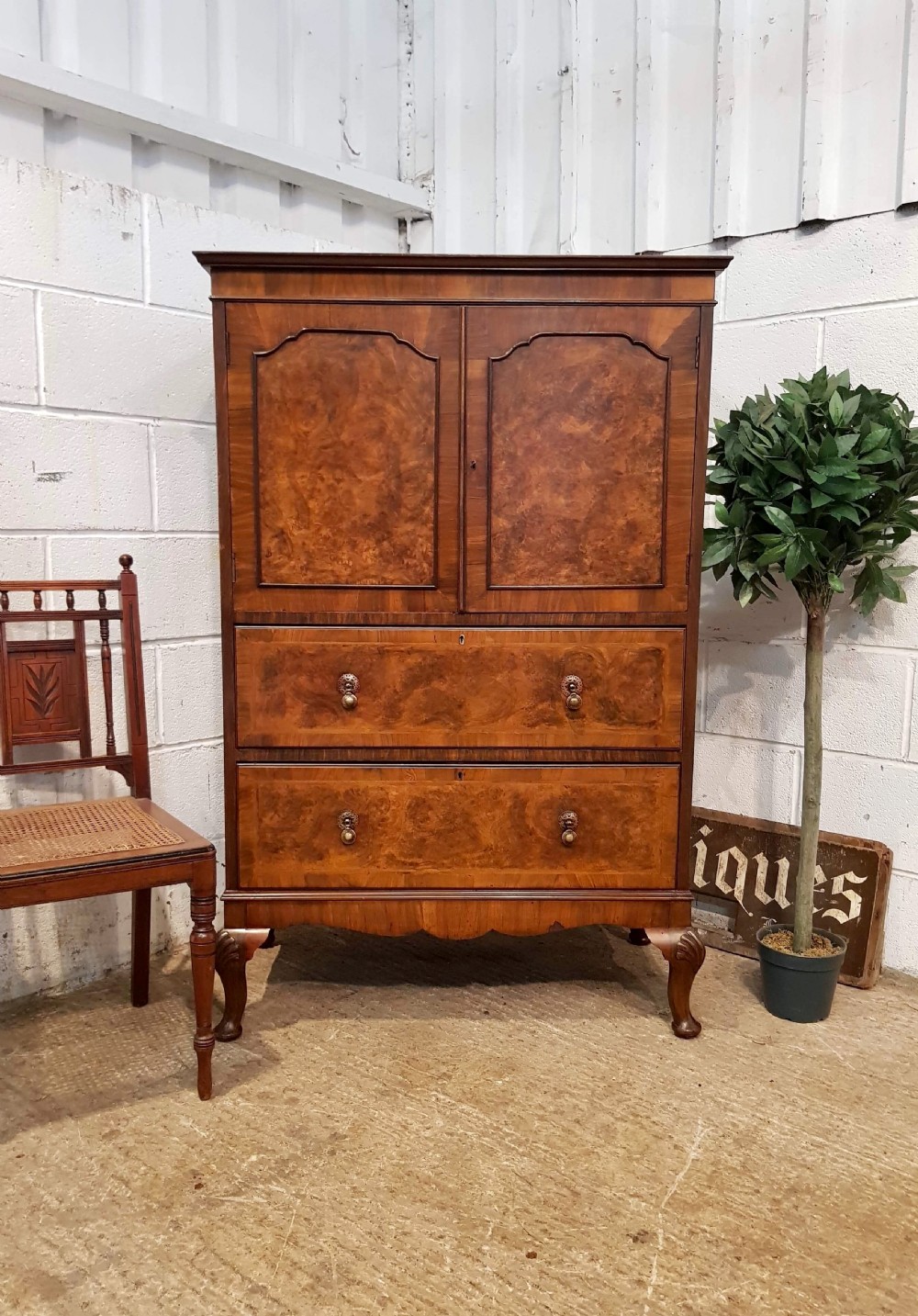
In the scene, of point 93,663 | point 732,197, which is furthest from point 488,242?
point 93,663

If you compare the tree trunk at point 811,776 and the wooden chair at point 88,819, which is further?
the tree trunk at point 811,776

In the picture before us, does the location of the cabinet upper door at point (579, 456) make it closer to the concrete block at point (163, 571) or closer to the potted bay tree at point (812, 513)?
the potted bay tree at point (812, 513)

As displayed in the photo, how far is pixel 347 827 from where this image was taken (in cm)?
206

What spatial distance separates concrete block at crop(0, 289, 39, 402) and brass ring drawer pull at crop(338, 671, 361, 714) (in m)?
1.01

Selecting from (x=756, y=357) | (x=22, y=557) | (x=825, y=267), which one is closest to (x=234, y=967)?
(x=22, y=557)

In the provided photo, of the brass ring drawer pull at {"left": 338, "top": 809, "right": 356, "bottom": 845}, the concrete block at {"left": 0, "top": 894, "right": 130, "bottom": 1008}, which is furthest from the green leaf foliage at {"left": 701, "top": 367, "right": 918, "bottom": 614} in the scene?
the concrete block at {"left": 0, "top": 894, "right": 130, "bottom": 1008}

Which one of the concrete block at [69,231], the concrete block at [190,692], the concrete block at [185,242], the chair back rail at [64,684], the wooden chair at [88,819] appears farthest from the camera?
the concrete block at [190,692]

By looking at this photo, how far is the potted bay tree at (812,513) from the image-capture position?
1985mm

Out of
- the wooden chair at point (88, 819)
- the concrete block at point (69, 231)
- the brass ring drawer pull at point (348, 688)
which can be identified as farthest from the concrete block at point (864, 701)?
the concrete block at point (69, 231)

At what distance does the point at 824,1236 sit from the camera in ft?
5.02

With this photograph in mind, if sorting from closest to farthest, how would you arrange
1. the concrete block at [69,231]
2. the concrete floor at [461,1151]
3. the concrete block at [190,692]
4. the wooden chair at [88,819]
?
1. the concrete floor at [461,1151]
2. the wooden chair at [88,819]
3. the concrete block at [69,231]
4. the concrete block at [190,692]

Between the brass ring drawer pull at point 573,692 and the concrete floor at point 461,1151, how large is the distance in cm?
75

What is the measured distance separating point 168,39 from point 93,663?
1542 millimetres

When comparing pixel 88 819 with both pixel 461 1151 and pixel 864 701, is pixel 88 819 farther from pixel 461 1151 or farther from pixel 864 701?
pixel 864 701
